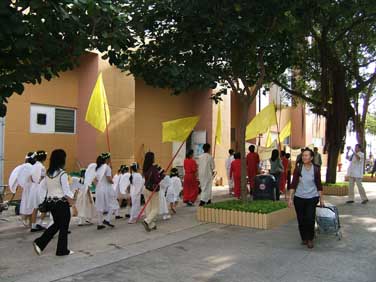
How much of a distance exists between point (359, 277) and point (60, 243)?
166 inches

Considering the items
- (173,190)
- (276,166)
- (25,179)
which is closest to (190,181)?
(173,190)

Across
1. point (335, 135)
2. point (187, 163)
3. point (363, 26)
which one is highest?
point (363, 26)

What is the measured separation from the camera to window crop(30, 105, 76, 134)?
11383 millimetres

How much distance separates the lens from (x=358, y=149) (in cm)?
1191

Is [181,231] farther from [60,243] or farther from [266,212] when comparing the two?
[60,243]

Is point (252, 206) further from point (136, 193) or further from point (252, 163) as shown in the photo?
point (252, 163)

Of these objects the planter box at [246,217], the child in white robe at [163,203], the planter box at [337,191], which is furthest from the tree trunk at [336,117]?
the child in white robe at [163,203]

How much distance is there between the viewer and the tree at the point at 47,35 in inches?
157

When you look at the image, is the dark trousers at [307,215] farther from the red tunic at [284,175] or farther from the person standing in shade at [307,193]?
the red tunic at [284,175]

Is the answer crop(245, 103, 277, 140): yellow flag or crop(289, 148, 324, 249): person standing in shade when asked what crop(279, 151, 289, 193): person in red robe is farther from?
crop(289, 148, 324, 249): person standing in shade

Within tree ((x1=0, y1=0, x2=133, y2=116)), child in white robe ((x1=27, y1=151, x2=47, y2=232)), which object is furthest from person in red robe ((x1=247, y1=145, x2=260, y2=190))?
tree ((x1=0, y1=0, x2=133, y2=116))

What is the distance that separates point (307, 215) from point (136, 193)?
3.88 meters

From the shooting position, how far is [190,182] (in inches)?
462

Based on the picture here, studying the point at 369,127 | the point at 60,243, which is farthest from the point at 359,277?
the point at 369,127
